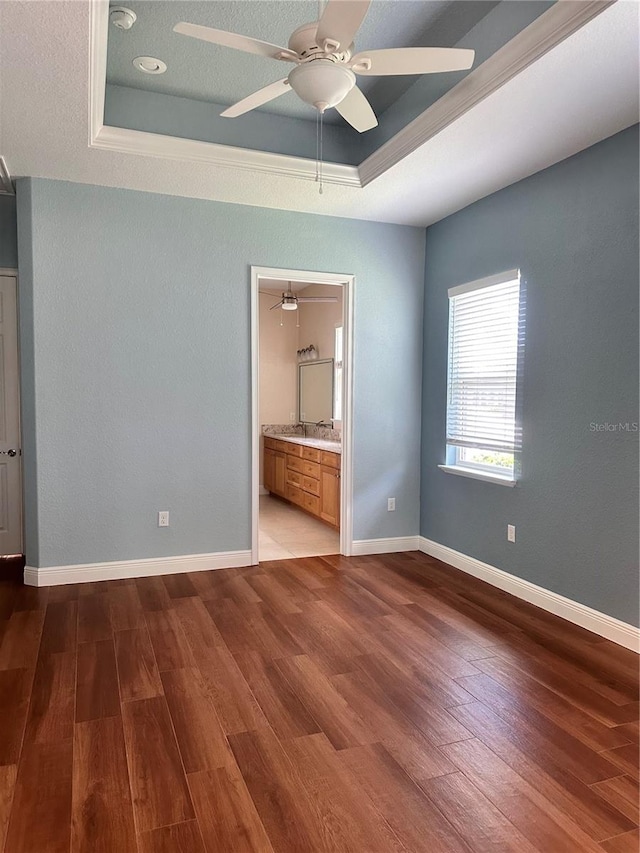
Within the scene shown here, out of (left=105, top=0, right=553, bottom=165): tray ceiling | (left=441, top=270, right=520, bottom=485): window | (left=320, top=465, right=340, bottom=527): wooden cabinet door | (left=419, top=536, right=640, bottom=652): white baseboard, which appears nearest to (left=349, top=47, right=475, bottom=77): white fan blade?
(left=105, top=0, right=553, bottom=165): tray ceiling

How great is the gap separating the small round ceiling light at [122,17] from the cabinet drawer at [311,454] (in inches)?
150

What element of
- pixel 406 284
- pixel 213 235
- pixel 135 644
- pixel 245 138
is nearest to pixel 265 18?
pixel 245 138

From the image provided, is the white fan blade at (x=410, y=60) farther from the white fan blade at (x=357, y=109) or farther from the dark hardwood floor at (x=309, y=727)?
the dark hardwood floor at (x=309, y=727)

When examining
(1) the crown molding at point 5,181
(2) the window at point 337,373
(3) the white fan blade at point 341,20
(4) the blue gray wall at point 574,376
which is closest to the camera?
(3) the white fan blade at point 341,20

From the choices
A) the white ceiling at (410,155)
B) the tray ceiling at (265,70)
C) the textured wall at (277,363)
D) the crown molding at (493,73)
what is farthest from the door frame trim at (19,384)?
the textured wall at (277,363)

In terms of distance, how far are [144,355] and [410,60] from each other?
266cm

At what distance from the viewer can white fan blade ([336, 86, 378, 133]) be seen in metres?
2.60

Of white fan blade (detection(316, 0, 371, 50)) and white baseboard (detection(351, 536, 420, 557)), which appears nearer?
white fan blade (detection(316, 0, 371, 50))

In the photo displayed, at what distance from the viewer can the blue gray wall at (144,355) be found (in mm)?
3910

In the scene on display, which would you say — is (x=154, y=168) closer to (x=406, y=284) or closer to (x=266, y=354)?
(x=406, y=284)

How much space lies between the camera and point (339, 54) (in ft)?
7.09

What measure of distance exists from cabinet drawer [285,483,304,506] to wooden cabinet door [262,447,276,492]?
0.63 metres

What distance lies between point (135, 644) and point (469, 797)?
1.86 m

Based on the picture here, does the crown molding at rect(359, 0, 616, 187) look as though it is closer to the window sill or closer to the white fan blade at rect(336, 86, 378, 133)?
the white fan blade at rect(336, 86, 378, 133)
